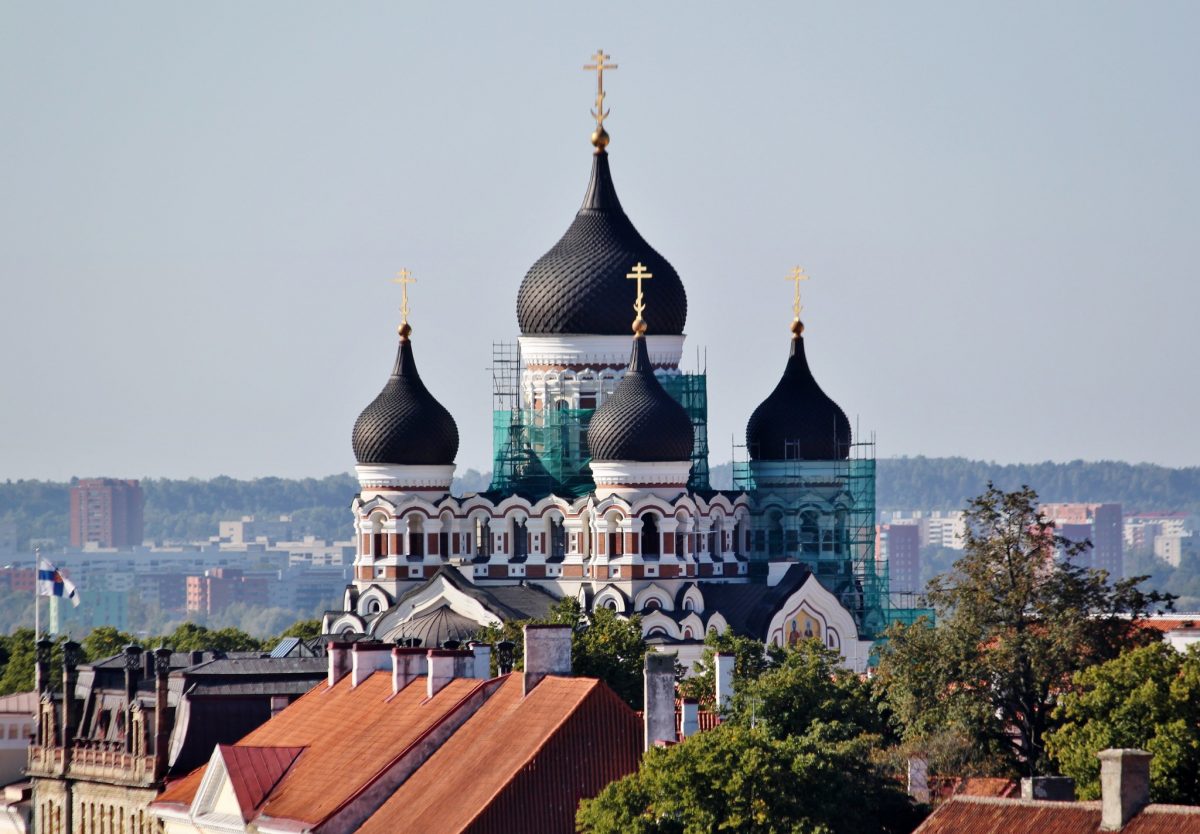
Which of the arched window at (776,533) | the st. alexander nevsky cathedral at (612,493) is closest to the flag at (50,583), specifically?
the st. alexander nevsky cathedral at (612,493)

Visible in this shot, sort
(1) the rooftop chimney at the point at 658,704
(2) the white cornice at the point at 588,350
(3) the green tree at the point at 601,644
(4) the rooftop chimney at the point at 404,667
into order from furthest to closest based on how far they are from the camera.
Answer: (2) the white cornice at the point at 588,350 → (3) the green tree at the point at 601,644 → (4) the rooftop chimney at the point at 404,667 → (1) the rooftop chimney at the point at 658,704

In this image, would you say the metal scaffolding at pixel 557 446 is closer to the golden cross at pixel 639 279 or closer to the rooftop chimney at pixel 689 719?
the golden cross at pixel 639 279

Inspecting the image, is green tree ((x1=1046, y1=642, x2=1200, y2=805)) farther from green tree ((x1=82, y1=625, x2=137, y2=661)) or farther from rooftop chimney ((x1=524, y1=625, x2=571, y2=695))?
green tree ((x1=82, y1=625, x2=137, y2=661))

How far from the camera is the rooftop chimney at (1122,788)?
3412 centimetres

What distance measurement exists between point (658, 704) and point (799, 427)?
37.9m

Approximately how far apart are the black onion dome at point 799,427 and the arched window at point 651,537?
228 inches

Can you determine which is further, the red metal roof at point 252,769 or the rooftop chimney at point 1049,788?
the red metal roof at point 252,769

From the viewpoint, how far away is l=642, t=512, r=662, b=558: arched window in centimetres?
7438

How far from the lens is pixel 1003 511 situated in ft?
157

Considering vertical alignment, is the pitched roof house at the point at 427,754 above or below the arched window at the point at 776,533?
below

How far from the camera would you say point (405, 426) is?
77000 mm

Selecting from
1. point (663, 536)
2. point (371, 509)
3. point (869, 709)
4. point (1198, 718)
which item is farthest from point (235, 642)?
point (1198, 718)

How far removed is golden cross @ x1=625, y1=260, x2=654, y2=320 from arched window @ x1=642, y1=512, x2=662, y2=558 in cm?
418

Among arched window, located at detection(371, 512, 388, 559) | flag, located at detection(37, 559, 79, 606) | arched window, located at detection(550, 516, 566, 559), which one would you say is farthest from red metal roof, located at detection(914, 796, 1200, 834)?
flag, located at detection(37, 559, 79, 606)
